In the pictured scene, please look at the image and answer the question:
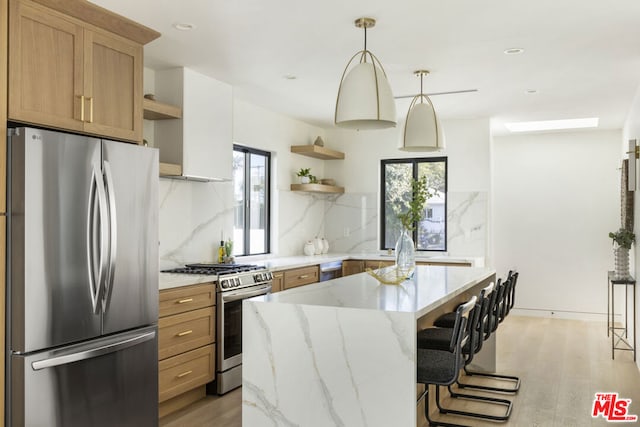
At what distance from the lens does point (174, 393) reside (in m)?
3.88

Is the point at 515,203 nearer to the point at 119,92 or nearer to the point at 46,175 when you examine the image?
the point at 119,92

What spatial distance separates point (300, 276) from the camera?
5.54m

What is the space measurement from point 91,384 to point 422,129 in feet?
8.90

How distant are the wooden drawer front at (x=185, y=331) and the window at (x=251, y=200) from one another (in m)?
1.58

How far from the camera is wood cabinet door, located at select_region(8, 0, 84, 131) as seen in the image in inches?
106

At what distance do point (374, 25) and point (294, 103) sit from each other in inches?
94.1

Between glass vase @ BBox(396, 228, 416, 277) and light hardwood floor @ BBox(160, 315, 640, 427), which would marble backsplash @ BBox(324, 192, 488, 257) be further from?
glass vase @ BBox(396, 228, 416, 277)

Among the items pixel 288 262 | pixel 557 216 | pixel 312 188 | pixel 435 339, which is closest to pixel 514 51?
pixel 435 339

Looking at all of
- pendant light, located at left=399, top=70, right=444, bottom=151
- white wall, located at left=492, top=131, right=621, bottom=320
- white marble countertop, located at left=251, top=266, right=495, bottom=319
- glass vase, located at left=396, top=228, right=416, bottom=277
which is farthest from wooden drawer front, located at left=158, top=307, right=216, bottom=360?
white wall, located at left=492, top=131, right=621, bottom=320

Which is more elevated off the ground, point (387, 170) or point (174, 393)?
point (387, 170)

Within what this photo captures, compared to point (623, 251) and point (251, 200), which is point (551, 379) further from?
point (251, 200)

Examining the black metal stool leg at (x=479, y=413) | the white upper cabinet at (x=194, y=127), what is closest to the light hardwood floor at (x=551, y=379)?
the black metal stool leg at (x=479, y=413)

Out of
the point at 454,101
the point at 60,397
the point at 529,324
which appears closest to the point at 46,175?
the point at 60,397

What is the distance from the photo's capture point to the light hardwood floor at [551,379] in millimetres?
3773
